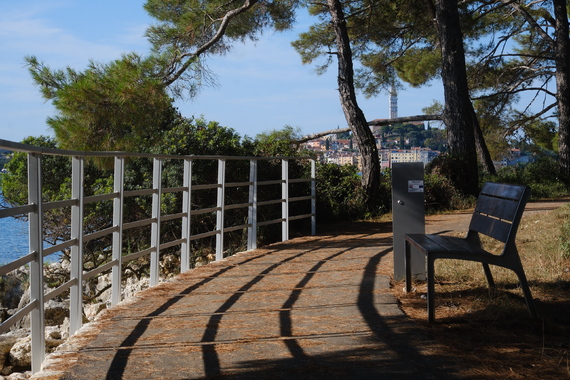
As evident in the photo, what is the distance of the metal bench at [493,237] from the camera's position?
17.3ft

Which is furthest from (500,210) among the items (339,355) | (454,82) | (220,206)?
(454,82)

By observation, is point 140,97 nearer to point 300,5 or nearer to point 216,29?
point 216,29

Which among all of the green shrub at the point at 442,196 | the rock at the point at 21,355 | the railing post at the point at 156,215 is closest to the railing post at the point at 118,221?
the railing post at the point at 156,215

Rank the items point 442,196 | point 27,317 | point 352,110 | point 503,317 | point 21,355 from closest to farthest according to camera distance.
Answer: point 503,317 < point 21,355 < point 27,317 < point 352,110 < point 442,196

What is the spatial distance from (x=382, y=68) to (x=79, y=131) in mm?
14833

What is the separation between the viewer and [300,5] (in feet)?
70.7

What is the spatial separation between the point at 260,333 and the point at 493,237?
2.00 metres

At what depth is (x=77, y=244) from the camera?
5238 mm

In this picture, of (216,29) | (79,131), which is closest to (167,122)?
(79,131)

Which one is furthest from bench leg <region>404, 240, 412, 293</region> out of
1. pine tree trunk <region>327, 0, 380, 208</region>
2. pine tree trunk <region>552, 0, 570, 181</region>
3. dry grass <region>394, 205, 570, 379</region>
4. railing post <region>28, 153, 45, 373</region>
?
pine tree trunk <region>552, 0, 570, 181</region>

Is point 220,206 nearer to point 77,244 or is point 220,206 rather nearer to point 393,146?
point 77,244

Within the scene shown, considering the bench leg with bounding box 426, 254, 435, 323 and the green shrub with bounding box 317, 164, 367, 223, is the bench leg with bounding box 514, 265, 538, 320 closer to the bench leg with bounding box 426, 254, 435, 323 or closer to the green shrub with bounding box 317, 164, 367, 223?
the bench leg with bounding box 426, 254, 435, 323

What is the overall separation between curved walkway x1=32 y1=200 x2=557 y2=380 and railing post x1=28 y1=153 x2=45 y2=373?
127 millimetres

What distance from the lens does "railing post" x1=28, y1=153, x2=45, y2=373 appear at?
4230 mm
